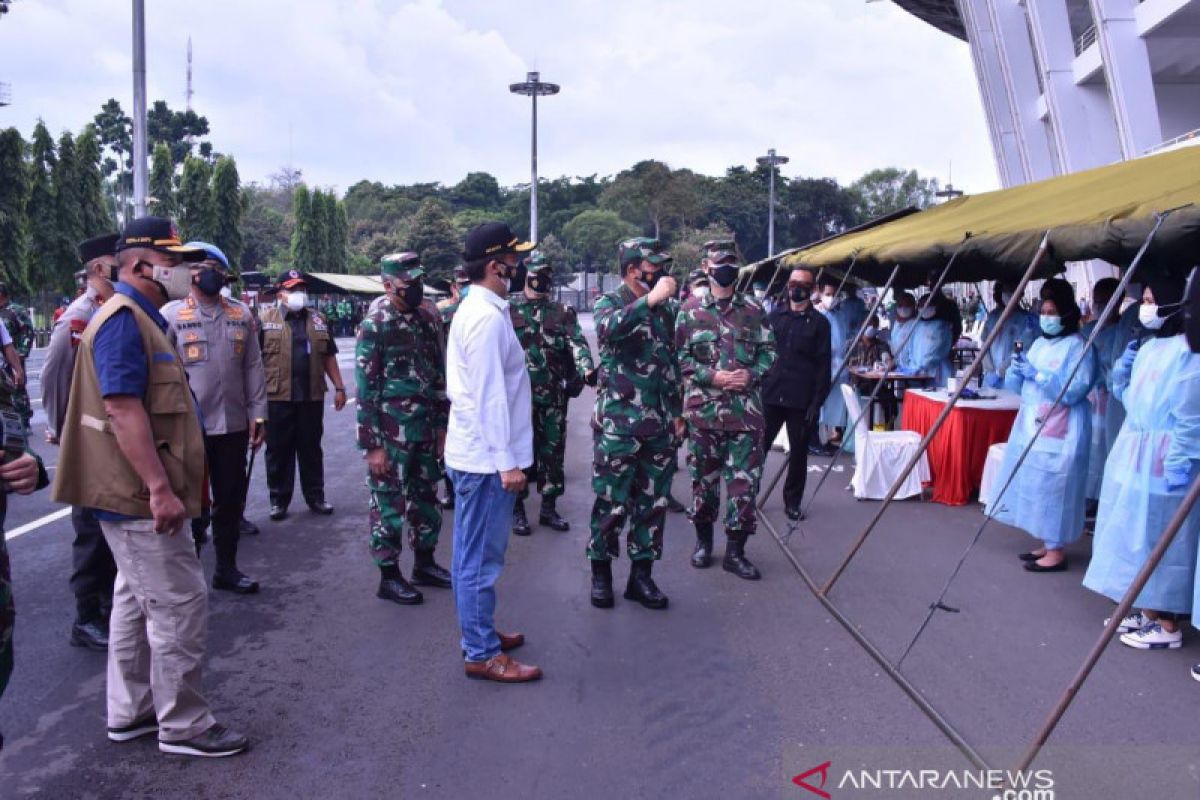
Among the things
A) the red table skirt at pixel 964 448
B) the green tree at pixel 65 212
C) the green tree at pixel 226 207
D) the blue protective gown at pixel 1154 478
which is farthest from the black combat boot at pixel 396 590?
Answer: the green tree at pixel 226 207

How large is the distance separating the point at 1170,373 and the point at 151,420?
4650 mm

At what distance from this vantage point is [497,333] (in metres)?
3.76

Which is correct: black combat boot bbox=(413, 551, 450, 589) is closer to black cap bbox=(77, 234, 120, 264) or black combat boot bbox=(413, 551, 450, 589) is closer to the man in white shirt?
the man in white shirt

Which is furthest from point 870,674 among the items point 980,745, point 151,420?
point 151,420

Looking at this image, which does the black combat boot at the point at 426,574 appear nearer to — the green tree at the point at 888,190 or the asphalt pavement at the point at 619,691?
the asphalt pavement at the point at 619,691

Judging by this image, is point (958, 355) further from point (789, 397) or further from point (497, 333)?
point (497, 333)

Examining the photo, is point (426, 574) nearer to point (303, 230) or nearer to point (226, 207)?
point (226, 207)

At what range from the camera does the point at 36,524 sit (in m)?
6.78

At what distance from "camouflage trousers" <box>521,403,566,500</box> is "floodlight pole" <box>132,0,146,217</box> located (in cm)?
821

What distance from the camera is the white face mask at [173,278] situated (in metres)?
3.35

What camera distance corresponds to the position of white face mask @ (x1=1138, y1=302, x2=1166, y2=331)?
4703 millimetres

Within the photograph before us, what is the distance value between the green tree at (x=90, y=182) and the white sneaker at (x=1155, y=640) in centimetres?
3361

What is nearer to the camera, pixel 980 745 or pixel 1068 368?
pixel 980 745

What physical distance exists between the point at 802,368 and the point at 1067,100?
16.0m
